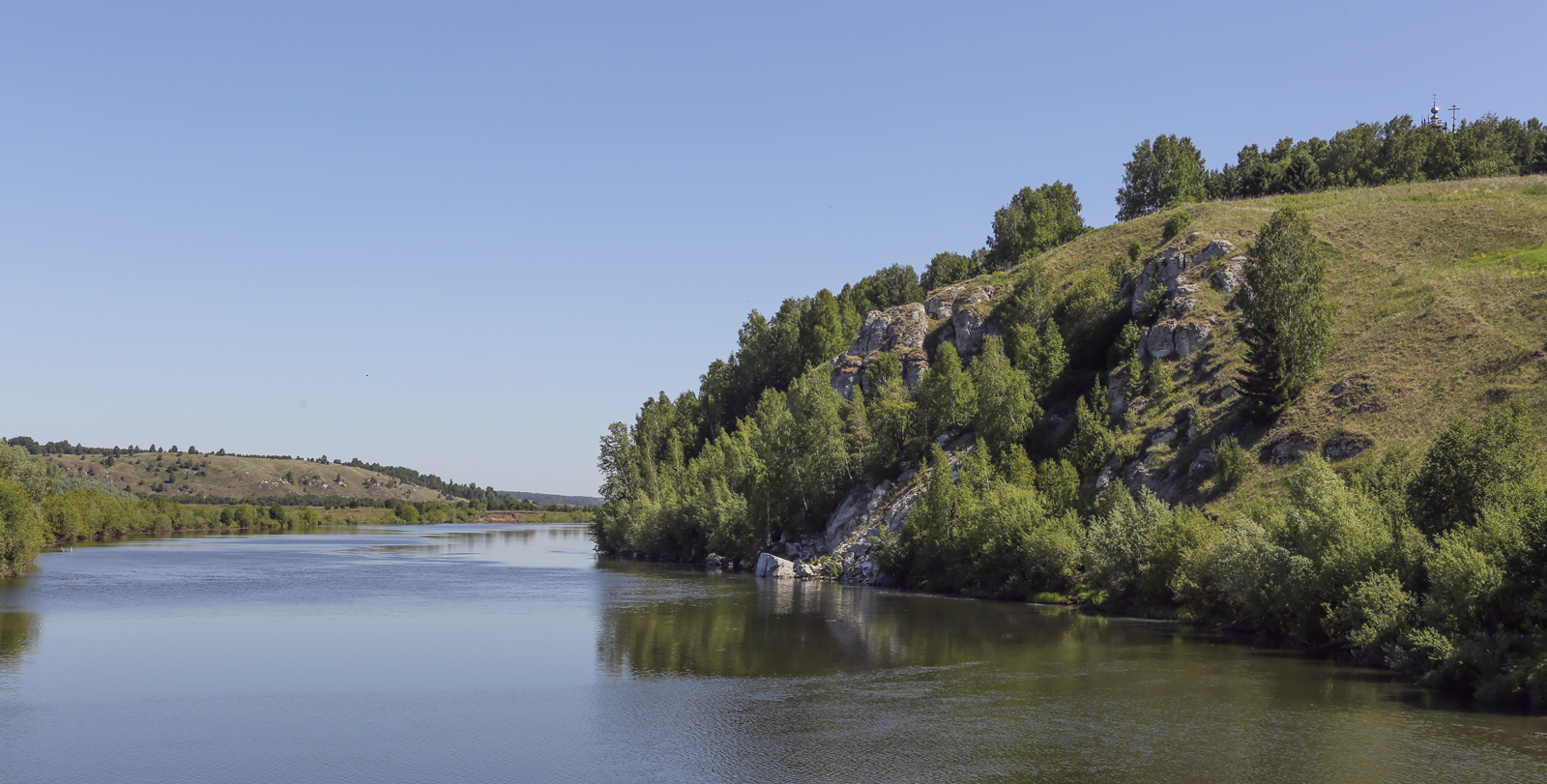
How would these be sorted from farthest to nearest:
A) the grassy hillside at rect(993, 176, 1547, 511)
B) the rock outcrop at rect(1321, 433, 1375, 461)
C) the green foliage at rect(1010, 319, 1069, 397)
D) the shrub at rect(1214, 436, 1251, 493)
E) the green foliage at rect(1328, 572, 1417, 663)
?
the green foliage at rect(1010, 319, 1069, 397), the shrub at rect(1214, 436, 1251, 493), the grassy hillside at rect(993, 176, 1547, 511), the rock outcrop at rect(1321, 433, 1375, 461), the green foliage at rect(1328, 572, 1417, 663)

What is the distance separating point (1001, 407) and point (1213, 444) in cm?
2274

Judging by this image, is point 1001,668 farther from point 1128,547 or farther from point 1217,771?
point 1128,547

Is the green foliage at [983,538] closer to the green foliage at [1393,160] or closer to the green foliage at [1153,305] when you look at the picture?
the green foliage at [1153,305]

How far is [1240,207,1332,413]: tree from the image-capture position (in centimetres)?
8169

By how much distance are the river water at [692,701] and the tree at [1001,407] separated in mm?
27152

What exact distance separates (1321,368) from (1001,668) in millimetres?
A: 53018

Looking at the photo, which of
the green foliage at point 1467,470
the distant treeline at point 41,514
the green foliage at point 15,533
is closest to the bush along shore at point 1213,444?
the green foliage at point 1467,470

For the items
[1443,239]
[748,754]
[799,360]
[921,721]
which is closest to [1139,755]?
[921,721]

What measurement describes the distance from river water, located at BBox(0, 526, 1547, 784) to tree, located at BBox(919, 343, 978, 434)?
37.0 metres

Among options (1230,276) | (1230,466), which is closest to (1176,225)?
(1230,276)

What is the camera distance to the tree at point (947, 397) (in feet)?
362

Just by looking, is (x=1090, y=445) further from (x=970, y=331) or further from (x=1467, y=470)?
(x=970, y=331)

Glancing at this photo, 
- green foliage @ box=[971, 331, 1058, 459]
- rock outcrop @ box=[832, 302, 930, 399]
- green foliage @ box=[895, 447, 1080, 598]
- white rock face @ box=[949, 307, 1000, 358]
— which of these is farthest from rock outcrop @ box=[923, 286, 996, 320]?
green foliage @ box=[895, 447, 1080, 598]

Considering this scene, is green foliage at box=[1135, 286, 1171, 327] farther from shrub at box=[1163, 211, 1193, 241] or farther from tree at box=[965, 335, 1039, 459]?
shrub at box=[1163, 211, 1193, 241]
